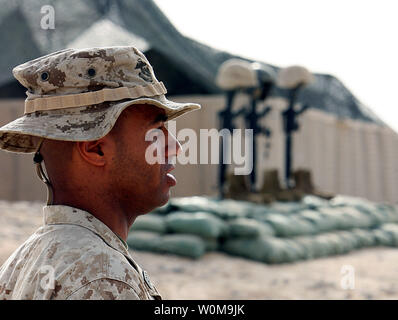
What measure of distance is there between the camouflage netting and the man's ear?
16.5 ft

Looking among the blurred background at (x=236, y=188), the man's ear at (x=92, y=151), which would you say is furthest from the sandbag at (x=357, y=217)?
the man's ear at (x=92, y=151)

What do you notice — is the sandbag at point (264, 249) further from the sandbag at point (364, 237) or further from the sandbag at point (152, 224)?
the sandbag at point (364, 237)

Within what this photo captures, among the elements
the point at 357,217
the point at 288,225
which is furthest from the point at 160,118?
the point at 357,217

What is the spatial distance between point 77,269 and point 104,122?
0.29 meters

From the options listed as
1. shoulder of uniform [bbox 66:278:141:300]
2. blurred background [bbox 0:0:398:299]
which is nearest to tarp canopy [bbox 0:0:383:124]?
blurred background [bbox 0:0:398:299]

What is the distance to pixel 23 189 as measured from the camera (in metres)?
10.4

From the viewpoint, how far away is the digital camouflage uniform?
0.90m

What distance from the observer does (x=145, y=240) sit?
6301 millimetres

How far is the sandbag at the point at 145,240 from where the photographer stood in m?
6.24

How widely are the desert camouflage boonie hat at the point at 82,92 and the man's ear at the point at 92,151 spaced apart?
4 centimetres

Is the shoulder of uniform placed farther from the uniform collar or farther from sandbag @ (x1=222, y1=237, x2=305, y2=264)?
sandbag @ (x1=222, y1=237, x2=305, y2=264)

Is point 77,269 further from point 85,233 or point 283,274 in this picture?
point 283,274

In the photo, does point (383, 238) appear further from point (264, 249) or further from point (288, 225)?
point (264, 249)
